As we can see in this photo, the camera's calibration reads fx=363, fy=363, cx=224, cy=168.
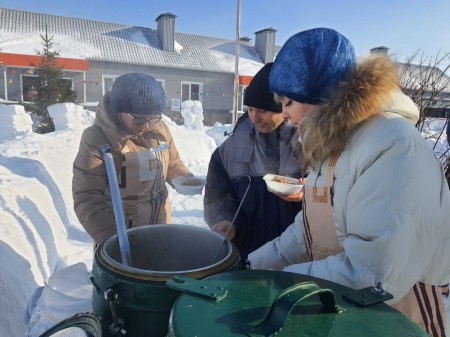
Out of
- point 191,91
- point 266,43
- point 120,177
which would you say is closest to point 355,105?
point 120,177

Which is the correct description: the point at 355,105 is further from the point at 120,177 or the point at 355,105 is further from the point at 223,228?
the point at 120,177

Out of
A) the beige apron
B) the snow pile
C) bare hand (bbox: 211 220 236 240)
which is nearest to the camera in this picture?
the beige apron

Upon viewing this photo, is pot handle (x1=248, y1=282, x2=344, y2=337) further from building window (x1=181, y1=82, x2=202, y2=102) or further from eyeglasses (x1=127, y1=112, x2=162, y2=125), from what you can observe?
building window (x1=181, y1=82, x2=202, y2=102)

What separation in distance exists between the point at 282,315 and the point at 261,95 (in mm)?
1704

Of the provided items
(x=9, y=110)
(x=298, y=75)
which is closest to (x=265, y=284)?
(x=298, y=75)

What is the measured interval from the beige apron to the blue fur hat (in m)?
0.26

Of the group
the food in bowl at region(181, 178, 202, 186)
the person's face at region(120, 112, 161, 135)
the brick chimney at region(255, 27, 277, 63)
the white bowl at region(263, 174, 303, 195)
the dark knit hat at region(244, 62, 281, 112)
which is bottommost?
the food in bowl at region(181, 178, 202, 186)

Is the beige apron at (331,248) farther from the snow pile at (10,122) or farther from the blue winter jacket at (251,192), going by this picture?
the snow pile at (10,122)

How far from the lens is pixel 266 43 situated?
2547cm

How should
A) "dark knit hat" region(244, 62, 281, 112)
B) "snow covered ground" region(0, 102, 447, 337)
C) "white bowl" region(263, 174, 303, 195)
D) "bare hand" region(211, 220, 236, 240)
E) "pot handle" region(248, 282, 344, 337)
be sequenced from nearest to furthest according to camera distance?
"pot handle" region(248, 282, 344, 337) < "snow covered ground" region(0, 102, 447, 337) < "white bowl" region(263, 174, 303, 195) < "bare hand" region(211, 220, 236, 240) < "dark knit hat" region(244, 62, 281, 112)

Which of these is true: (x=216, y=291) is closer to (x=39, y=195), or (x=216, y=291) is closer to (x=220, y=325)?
(x=220, y=325)

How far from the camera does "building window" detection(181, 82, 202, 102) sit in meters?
22.9

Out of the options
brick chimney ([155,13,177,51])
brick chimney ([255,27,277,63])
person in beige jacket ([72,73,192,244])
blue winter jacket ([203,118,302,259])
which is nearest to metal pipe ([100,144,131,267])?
person in beige jacket ([72,73,192,244])

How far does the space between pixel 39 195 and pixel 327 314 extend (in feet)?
16.2
